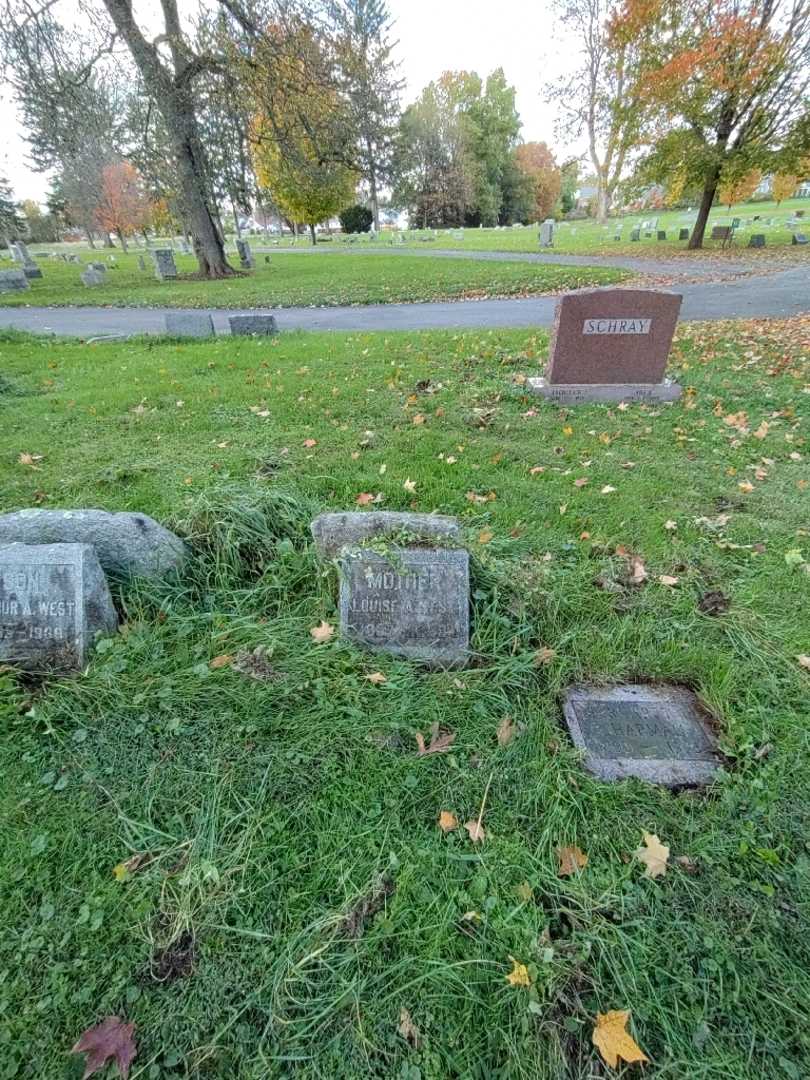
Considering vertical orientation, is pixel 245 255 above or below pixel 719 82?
below

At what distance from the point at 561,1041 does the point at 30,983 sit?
1.56m

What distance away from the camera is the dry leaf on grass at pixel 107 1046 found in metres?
1.45

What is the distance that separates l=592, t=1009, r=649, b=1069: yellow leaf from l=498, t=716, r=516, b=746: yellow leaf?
92cm

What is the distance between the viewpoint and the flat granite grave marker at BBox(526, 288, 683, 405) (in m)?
5.83

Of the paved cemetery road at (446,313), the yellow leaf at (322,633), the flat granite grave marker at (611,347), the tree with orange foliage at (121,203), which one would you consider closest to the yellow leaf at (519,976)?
the yellow leaf at (322,633)

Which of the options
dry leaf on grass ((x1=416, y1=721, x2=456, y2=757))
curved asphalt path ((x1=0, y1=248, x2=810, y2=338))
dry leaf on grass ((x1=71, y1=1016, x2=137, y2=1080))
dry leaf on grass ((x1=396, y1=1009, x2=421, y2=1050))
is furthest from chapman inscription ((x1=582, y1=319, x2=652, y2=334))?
dry leaf on grass ((x1=71, y1=1016, x2=137, y2=1080))

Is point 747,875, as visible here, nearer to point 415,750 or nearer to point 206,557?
point 415,750

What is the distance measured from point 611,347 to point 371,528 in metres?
4.45

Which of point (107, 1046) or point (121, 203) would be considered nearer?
point (107, 1046)

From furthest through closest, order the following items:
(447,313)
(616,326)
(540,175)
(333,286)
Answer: (540,175) → (333,286) → (447,313) → (616,326)

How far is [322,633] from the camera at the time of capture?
2.80 metres

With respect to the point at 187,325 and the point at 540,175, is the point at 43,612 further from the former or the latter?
the point at 540,175

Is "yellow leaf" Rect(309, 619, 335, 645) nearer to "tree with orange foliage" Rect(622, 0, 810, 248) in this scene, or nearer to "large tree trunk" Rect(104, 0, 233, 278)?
"large tree trunk" Rect(104, 0, 233, 278)

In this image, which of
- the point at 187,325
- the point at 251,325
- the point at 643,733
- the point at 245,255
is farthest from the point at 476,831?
the point at 245,255
